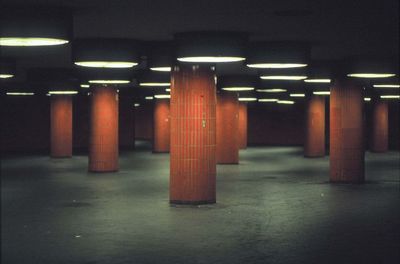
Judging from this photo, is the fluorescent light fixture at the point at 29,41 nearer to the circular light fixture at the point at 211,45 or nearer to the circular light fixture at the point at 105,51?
the circular light fixture at the point at 105,51

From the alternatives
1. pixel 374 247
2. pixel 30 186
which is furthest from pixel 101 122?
pixel 374 247

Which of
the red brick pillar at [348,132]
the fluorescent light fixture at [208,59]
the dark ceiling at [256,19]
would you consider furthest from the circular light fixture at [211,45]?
the red brick pillar at [348,132]

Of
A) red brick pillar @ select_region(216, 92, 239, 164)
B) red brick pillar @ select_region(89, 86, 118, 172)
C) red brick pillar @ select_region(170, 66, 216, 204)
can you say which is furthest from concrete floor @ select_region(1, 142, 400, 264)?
red brick pillar @ select_region(216, 92, 239, 164)

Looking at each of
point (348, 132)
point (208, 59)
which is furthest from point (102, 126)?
point (208, 59)

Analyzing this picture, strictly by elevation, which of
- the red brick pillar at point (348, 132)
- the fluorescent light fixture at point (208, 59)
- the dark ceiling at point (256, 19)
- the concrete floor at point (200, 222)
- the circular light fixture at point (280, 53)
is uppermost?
the dark ceiling at point (256, 19)

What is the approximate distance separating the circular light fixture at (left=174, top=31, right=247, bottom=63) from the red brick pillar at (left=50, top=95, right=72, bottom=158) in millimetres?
28399

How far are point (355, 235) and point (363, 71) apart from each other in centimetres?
1255

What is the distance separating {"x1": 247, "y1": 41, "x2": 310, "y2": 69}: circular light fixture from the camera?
21672 millimetres

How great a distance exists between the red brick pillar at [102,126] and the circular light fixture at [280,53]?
14.2 meters

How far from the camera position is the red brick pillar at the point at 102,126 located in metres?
34.7

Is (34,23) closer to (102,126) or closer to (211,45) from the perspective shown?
(211,45)

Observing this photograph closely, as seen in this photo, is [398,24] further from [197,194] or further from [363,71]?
[363,71]

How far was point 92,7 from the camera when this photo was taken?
587 inches

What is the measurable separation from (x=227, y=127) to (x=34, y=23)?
27117 mm
